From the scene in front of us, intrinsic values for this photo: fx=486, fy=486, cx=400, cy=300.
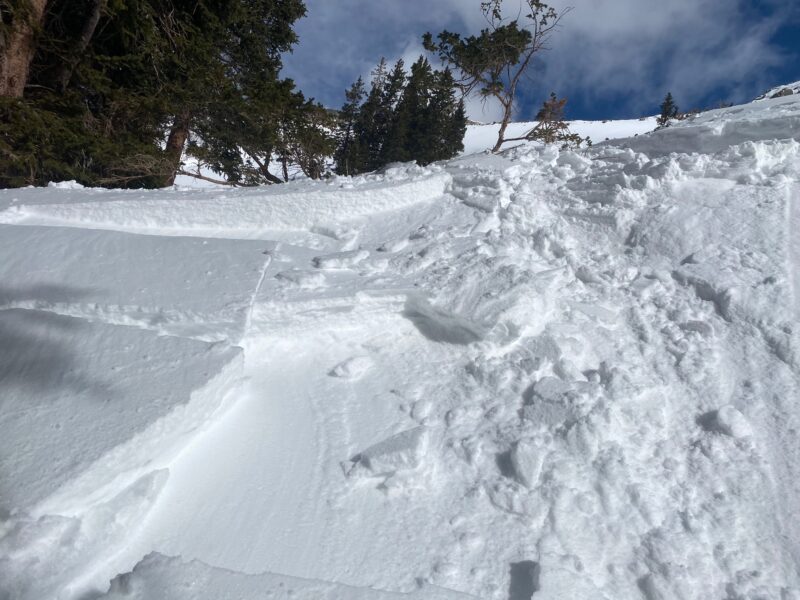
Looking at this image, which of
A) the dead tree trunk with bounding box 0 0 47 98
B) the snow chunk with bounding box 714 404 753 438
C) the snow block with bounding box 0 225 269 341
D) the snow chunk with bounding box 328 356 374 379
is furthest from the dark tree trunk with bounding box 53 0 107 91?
the snow chunk with bounding box 714 404 753 438

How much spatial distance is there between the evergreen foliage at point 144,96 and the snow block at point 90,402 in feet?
22.3

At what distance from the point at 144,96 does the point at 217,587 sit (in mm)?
9443

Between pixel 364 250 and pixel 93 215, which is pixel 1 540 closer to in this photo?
pixel 364 250

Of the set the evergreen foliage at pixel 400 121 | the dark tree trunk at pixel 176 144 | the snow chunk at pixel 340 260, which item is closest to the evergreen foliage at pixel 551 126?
the evergreen foliage at pixel 400 121

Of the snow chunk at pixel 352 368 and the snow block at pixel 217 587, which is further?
the snow chunk at pixel 352 368

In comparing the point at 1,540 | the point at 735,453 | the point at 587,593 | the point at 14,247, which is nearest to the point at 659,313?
the point at 735,453

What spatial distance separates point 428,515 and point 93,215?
4075 millimetres

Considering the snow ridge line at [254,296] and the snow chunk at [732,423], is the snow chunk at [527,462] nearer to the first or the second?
the snow chunk at [732,423]

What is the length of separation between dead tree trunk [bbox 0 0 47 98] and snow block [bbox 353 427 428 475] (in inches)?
337

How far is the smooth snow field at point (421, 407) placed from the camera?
1.91 meters

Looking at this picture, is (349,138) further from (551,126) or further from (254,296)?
(254,296)

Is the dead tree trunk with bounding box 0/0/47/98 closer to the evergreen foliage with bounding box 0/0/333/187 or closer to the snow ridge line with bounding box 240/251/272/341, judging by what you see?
the evergreen foliage with bounding box 0/0/333/187

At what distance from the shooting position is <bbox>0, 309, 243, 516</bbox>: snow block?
196 cm

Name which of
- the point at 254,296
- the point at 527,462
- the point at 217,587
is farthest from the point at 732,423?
the point at 254,296
